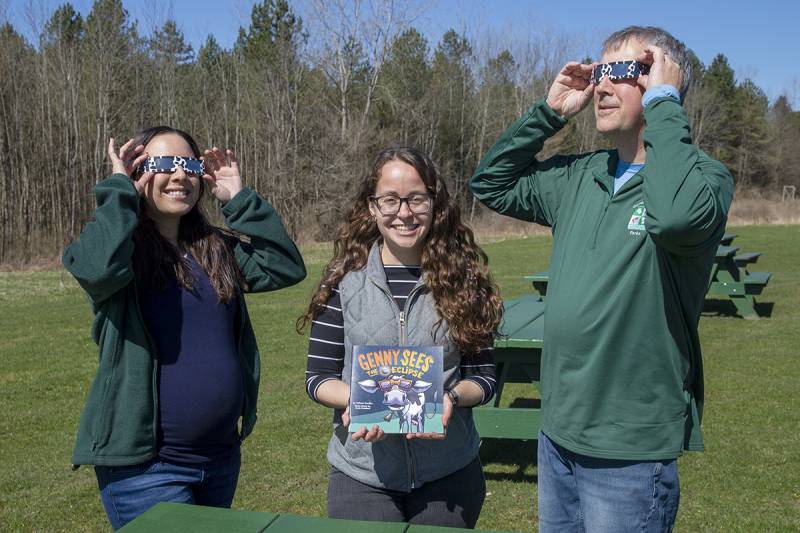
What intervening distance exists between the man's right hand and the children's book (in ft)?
3.28

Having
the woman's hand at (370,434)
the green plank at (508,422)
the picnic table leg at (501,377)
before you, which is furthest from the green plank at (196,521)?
the picnic table leg at (501,377)

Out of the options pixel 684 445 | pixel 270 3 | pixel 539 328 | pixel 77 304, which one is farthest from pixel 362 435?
pixel 270 3

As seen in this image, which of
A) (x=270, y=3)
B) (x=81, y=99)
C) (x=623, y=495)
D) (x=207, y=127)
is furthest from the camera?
(x=270, y=3)

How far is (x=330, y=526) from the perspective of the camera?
199 cm

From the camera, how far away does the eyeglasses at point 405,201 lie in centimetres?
271

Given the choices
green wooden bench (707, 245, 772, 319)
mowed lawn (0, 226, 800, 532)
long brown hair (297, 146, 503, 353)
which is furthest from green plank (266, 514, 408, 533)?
green wooden bench (707, 245, 772, 319)

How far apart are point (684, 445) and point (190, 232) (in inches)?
74.0

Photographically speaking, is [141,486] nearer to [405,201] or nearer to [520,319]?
[405,201]

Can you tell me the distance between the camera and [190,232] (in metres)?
2.95

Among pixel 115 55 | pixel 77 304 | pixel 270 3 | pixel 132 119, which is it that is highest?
pixel 270 3

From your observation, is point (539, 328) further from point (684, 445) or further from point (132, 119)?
point (132, 119)

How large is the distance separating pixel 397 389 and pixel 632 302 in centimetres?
77

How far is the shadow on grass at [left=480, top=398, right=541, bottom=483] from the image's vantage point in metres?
5.78

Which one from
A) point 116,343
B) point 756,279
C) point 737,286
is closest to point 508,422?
point 116,343
